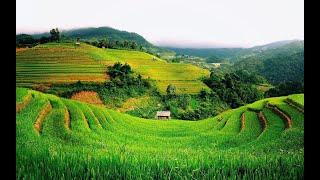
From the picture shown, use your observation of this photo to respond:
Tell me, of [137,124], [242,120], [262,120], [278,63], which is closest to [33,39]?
[137,124]

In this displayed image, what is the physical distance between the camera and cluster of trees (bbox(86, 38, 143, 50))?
5.74m

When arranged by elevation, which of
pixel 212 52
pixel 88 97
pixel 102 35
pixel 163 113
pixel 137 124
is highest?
pixel 102 35

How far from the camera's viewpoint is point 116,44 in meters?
5.94

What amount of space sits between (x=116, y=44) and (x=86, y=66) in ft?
1.74

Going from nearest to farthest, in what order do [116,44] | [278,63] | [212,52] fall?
[116,44], [278,63], [212,52]

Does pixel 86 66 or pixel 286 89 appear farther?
pixel 286 89

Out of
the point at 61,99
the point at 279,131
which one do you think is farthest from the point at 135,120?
the point at 279,131

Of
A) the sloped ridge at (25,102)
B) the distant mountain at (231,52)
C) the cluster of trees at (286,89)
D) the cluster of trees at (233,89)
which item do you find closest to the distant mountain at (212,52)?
the distant mountain at (231,52)

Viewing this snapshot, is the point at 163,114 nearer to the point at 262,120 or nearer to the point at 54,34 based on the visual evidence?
the point at 262,120

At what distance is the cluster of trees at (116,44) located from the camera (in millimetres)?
5738

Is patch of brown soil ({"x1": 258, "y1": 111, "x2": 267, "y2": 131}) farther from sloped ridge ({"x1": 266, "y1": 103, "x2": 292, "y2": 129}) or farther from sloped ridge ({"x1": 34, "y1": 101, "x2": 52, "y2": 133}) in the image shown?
sloped ridge ({"x1": 34, "y1": 101, "x2": 52, "y2": 133})

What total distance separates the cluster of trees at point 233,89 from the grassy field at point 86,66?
0.68 ft
